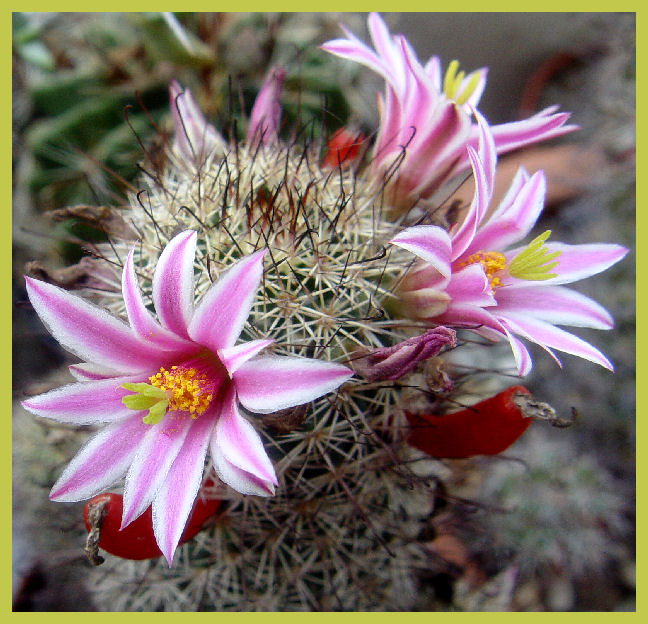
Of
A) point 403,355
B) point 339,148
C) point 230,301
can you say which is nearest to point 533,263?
point 403,355

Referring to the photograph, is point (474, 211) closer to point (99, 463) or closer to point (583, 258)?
point (583, 258)

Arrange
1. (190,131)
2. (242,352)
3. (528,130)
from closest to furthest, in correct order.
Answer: (242,352), (528,130), (190,131)

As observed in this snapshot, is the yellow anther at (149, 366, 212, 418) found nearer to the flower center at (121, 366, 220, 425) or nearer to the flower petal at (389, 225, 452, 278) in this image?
the flower center at (121, 366, 220, 425)

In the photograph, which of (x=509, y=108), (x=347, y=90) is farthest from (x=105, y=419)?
(x=509, y=108)

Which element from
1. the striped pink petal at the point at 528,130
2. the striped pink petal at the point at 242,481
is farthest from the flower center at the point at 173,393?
the striped pink petal at the point at 528,130

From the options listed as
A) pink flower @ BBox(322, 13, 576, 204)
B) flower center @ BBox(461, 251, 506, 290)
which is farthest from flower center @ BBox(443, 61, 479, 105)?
flower center @ BBox(461, 251, 506, 290)

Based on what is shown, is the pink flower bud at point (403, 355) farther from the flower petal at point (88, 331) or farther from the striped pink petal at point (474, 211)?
the flower petal at point (88, 331)
